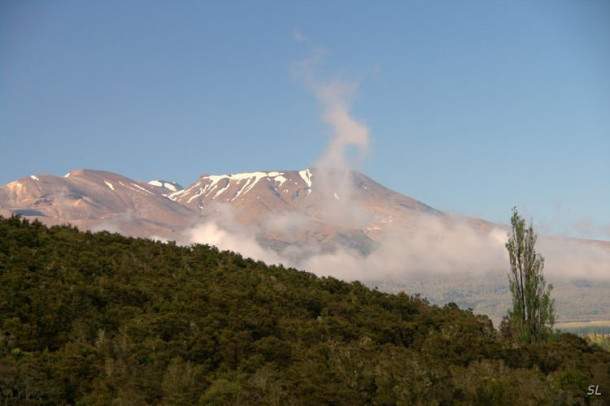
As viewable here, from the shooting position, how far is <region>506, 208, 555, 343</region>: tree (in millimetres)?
95438

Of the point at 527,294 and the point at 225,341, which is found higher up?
the point at 527,294

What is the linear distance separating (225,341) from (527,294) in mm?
40186

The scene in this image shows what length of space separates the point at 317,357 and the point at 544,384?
2322 cm

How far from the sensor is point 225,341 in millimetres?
80625

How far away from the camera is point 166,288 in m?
94.9

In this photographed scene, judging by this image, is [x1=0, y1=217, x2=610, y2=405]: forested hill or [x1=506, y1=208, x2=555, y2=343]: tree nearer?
[x1=0, y1=217, x2=610, y2=405]: forested hill

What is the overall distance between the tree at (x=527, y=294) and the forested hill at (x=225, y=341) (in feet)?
11.4

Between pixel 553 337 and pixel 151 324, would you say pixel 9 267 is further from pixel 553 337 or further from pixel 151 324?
pixel 553 337

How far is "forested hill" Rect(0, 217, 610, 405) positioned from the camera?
2648 inches

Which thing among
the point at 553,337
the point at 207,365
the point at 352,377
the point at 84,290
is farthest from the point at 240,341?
the point at 553,337

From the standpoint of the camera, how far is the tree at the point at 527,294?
3757 inches

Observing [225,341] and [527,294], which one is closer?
[225,341]

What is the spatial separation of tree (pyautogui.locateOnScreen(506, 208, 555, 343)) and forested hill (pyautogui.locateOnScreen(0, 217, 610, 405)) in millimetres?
3488

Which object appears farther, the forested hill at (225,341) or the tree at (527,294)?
the tree at (527,294)
